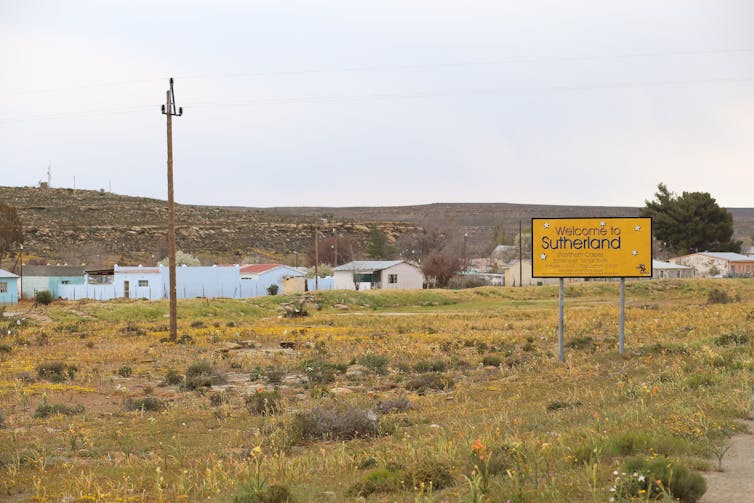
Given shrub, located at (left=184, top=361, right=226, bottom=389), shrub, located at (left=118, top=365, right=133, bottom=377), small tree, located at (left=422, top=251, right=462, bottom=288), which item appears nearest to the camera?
shrub, located at (left=184, top=361, right=226, bottom=389)

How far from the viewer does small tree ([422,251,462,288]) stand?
281ft

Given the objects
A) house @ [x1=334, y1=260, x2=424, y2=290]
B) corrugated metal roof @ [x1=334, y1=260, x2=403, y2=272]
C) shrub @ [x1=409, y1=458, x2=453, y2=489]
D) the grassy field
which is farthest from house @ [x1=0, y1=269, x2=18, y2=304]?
shrub @ [x1=409, y1=458, x2=453, y2=489]

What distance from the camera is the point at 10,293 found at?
68.8 metres

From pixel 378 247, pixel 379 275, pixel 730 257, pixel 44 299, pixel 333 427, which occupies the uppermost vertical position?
pixel 378 247

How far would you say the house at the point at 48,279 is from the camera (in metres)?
74.8

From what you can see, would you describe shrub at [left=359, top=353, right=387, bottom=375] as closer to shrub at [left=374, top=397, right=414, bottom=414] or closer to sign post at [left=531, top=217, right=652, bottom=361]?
sign post at [left=531, top=217, right=652, bottom=361]

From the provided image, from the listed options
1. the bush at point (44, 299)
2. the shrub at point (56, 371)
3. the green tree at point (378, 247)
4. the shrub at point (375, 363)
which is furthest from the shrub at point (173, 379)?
the green tree at point (378, 247)

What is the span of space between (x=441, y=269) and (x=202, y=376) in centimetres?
6625

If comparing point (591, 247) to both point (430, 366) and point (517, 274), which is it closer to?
point (430, 366)

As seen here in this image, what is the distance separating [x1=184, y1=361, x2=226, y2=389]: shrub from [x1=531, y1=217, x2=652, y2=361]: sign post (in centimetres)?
887

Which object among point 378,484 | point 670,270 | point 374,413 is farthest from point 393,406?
point 670,270

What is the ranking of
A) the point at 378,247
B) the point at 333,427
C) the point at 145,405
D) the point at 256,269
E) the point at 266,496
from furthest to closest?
the point at 378,247, the point at 256,269, the point at 145,405, the point at 333,427, the point at 266,496

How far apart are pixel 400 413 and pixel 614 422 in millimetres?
5444

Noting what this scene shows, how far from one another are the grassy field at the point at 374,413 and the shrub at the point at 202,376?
65mm
